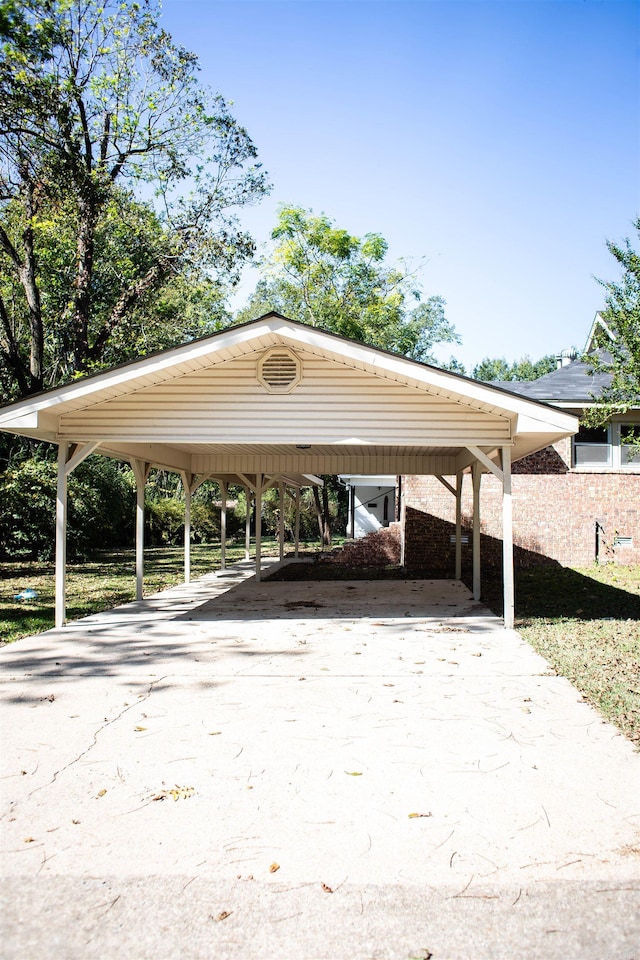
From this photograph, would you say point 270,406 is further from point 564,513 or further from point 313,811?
point 564,513

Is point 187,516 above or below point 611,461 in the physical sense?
below

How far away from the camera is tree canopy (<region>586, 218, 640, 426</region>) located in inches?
485

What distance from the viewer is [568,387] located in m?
16.7

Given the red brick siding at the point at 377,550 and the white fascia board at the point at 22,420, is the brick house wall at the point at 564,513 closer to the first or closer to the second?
the red brick siding at the point at 377,550

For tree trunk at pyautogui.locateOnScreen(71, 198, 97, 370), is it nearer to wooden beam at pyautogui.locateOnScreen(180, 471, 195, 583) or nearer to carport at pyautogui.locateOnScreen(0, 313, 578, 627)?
wooden beam at pyautogui.locateOnScreen(180, 471, 195, 583)

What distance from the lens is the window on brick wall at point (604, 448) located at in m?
16.3

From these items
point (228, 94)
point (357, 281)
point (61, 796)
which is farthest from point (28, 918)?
point (357, 281)

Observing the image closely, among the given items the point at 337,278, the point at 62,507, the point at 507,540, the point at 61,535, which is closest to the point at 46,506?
the point at 62,507

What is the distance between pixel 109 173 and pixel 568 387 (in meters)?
11.8

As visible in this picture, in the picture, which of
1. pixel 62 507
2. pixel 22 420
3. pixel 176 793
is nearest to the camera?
pixel 176 793

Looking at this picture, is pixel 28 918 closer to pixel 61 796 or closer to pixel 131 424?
pixel 61 796

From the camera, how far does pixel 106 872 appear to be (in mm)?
3088

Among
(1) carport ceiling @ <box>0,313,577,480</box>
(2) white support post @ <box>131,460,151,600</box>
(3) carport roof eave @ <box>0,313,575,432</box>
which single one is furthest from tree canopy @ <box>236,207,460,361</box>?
(3) carport roof eave @ <box>0,313,575,432</box>

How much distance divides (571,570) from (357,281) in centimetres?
1523
